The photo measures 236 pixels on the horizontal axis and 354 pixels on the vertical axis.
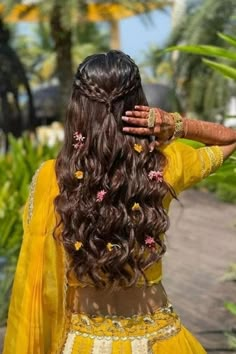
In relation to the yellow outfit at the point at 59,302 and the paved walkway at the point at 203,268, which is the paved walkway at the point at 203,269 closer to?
the paved walkway at the point at 203,268

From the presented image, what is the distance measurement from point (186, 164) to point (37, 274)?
1.62 feet

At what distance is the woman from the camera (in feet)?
7.22

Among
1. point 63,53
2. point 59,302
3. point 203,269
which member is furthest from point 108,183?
point 63,53

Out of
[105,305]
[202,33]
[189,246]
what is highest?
[105,305]

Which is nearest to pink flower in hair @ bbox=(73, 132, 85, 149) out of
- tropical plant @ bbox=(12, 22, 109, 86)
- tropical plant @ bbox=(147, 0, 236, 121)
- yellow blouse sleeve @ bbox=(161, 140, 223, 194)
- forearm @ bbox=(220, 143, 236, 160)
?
yellow blouse sleeve @ bbox=(161, 140, 223, 194)

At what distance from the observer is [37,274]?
224 centimetres

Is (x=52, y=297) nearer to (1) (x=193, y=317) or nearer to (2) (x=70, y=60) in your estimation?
(1) (x=193, y=317)

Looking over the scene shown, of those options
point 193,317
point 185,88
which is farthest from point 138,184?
point 185,88

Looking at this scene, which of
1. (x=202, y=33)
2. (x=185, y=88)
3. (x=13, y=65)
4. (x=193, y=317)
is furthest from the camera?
(x=13, y=65)

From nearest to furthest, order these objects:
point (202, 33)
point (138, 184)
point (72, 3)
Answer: point (138, 184) < point (202, 33) < point (72, 3)

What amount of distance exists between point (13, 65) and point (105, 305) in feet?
59.1

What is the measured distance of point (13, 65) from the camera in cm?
1992

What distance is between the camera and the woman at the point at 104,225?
2.20 meters

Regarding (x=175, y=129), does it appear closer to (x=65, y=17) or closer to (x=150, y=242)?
(x=150, y=242)
